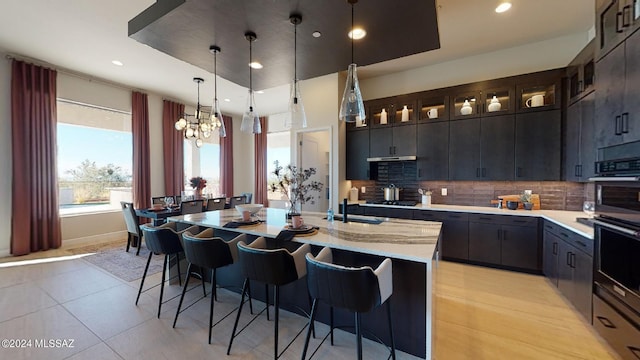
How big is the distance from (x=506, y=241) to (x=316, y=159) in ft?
12.3

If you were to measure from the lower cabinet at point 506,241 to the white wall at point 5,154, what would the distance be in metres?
7.63

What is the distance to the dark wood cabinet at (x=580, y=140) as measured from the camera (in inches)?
114

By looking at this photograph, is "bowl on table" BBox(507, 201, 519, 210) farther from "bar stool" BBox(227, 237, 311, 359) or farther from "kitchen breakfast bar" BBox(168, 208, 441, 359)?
"bar stool" BBox(227, 237, 311, 359)

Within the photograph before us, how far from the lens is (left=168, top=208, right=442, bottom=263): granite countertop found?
178 centimetres

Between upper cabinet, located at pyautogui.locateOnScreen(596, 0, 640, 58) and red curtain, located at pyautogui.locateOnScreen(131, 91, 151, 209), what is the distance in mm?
7440

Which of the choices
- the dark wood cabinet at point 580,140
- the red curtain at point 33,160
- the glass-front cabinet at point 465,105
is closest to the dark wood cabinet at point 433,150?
the glass-front cabinet at point 465,105

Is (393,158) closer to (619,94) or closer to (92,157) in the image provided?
(619,94)

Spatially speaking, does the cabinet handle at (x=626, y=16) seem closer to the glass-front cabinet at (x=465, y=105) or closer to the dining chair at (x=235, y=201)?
the glass-front cabinet at (x=465, y=105)

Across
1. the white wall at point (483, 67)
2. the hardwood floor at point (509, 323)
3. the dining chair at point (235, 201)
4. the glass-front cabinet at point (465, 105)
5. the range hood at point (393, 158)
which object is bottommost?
the hardwood floor at point (509, 323)

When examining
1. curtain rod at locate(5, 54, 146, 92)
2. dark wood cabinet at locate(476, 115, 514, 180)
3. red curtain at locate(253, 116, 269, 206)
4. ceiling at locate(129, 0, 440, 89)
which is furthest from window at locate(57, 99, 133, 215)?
dark wood cabinet at locate(476, 115, 514, 180)

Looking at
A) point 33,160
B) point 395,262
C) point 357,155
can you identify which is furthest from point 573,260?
point 33,160

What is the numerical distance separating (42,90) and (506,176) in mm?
7980

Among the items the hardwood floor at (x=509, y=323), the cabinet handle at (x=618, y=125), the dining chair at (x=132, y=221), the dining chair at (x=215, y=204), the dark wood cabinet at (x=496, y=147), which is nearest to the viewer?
the cabinet handle at (x=618, y=125)

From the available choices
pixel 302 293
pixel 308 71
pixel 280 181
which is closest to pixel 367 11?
pixel 308 71
